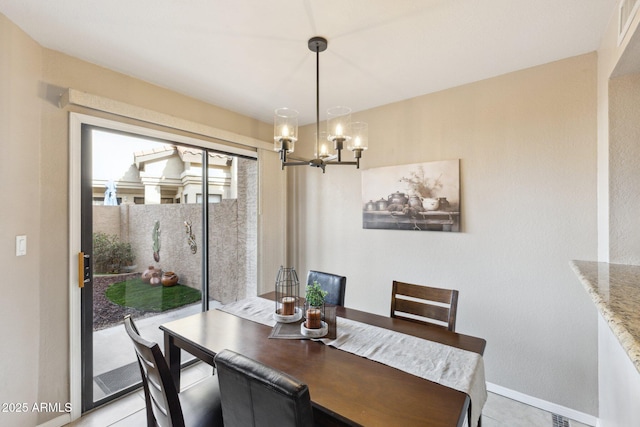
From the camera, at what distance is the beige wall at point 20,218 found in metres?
1.62

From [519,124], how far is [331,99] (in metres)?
1.63

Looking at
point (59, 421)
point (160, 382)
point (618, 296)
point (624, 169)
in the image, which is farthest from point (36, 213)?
point (624, 169)

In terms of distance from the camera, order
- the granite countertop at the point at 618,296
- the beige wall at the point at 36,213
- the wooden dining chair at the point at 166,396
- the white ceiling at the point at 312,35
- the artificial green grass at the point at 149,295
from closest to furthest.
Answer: the granite countertop at the point at 618,296 < the wooden dining chair at the point at 166,396 < the white ceiling at the point at 312,35 < the beige wall at the point at 36,213 < the artificial green grass at the point at 149,295

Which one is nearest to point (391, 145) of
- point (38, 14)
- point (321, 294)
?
point (321, 294)

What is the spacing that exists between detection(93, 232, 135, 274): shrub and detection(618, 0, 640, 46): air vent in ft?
11.0

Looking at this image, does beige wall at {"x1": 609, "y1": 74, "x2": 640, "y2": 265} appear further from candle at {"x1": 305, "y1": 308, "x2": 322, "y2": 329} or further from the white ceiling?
candle at {"x1": 305, "y1": 308, "x2": 322, "y2": 329}

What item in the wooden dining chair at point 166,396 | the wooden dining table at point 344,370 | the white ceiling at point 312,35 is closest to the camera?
the wooden dining table at point 344,370

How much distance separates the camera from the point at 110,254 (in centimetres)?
223

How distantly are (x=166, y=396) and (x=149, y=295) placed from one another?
172 cm

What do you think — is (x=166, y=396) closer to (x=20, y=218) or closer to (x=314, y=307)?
(x=314, y=307)

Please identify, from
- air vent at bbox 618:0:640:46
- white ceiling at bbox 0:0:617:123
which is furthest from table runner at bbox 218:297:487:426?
white ceiling at bbox 0:0:617:123

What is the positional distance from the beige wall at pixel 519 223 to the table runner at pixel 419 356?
3.82ft

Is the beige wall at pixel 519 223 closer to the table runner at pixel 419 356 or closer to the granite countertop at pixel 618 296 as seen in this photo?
the granite countertop at pixel 618 296

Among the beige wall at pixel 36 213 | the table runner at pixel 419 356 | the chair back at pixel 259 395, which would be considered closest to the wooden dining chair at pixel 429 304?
the table runner at pixel 419 356
